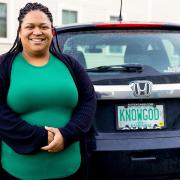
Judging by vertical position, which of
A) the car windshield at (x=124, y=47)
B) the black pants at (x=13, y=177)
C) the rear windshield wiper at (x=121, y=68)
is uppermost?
the car windshield at (x=124, y=47)

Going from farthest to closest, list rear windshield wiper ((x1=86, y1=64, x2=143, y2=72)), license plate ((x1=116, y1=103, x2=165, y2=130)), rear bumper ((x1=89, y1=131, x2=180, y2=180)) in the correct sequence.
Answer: rear windshield wiper ((x1=86, y1=64, x2=143, y2=72)) → license plate ((x1=116, y1=103, x2=165, y2=130)) → rear bumper ((x1=89, y1=131, x2=180, y2=180))

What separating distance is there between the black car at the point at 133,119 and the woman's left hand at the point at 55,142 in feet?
1.14

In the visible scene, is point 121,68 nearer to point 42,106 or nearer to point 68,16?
point 42,106

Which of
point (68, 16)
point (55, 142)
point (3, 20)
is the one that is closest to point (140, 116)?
point (55, 142)

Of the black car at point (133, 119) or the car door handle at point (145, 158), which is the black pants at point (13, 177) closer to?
the black car at point (133, 119)

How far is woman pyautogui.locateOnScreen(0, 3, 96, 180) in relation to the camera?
2518mm

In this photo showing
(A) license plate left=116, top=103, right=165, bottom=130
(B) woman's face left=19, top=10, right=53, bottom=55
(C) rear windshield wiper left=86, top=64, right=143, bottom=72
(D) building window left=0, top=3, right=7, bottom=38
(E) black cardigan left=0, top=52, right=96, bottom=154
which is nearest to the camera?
(E) black cardigan left=0, top=52, right=96, bottom=154

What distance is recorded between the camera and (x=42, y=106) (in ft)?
8.34

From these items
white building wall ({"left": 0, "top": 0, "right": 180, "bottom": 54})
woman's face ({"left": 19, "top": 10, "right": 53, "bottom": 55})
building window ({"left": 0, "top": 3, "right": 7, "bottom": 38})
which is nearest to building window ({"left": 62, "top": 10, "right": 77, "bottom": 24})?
white building wall ({"left": 0, "top": 0, "right": 180, "bottom": 54})

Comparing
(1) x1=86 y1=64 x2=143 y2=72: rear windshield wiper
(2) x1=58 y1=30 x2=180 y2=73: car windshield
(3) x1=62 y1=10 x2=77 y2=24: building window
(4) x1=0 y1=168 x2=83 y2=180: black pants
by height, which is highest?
(3) x1=62 y1=10 x2=77 y2=24: building window

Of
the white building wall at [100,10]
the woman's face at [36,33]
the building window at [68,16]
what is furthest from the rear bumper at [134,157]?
the building window at [68,16]

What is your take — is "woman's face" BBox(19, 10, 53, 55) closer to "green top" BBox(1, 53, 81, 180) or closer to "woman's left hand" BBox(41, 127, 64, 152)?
"green top" BBox(1, 53, 81, 180)

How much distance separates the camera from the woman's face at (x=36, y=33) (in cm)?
261

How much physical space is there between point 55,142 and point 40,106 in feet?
0.66
